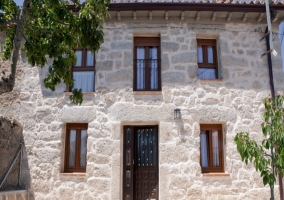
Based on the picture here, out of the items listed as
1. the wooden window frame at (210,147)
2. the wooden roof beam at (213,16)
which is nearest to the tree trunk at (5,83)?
the wooden window frame at (210,147)

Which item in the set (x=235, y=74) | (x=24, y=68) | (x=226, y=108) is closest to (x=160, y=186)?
(x=226, y=108)

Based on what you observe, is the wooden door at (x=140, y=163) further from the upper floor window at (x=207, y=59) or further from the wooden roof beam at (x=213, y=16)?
the wooden roof beam at (x=213, y=16)

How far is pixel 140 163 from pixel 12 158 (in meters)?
3.02

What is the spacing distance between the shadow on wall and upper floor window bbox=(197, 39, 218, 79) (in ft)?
15.5

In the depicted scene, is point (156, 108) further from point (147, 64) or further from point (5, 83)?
point (5, 83)

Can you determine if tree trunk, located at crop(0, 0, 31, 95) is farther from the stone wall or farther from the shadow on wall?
the stone wall

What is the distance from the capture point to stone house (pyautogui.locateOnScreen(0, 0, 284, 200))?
24.6 ft

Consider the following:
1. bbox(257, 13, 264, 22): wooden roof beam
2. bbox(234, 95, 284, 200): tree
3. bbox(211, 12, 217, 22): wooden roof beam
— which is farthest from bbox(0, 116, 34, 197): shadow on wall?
bbox(257, 13, 264, 22): wooden roof beam

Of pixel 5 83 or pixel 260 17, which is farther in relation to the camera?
pixel 260 17

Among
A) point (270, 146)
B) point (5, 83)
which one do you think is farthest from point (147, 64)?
point (5, 83)

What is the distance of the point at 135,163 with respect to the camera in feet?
26.0

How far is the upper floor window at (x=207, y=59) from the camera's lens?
8214mm

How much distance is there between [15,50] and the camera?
4.98 meters

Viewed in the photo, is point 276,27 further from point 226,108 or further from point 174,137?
point 174,137
